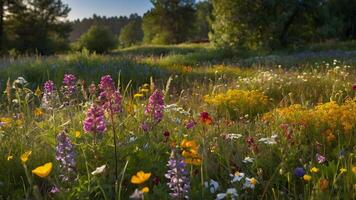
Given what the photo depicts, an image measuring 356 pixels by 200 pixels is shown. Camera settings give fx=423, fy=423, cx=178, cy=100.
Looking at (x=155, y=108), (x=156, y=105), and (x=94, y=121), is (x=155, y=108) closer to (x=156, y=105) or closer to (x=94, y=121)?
(x=156, y=105)

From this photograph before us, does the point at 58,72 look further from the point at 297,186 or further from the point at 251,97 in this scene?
the point at 297,186

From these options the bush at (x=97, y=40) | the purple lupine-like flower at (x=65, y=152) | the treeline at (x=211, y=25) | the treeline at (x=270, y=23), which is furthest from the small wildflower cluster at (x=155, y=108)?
the bush at (x=97, y=40)

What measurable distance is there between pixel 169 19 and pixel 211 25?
107ft

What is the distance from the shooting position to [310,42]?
25.3 meters

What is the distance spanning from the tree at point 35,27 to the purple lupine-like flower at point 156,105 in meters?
36.3

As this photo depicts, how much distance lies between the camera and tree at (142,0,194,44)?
58312 millimetres

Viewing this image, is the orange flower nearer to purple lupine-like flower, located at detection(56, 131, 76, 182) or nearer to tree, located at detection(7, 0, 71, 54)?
purple lupine-like flower, located at detection(56, 131, 76, 182)

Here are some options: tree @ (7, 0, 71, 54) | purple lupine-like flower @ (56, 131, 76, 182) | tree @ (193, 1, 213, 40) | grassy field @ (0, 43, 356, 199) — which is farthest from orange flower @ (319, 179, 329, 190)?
tree @ (193, 1, 213, 40)

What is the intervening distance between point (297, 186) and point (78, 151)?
1.53 metres

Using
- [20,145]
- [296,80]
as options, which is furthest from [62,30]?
[20,145]

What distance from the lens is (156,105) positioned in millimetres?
2889

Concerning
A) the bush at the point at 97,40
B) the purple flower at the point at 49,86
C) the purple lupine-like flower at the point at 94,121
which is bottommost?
the bush at the point at 97,40

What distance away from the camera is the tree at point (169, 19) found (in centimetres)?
5831

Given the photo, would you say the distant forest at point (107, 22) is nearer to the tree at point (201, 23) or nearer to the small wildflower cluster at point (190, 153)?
the tree at point (201, 23)
